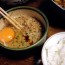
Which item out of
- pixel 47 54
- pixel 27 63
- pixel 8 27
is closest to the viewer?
pixel 47 54

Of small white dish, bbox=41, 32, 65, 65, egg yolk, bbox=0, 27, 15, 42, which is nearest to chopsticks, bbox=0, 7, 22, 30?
egg yolk, bbox=0, 27, 15, 42

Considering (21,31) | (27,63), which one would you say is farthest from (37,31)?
(27,63)

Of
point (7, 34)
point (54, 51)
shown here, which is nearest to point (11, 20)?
point (7, 34)

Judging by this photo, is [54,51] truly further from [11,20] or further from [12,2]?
[12,2]

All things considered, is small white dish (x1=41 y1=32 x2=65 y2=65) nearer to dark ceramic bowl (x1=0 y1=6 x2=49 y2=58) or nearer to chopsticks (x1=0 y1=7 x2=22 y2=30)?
dark ceramic bowl (x1=0 y1=6 x2=49 y2=58)

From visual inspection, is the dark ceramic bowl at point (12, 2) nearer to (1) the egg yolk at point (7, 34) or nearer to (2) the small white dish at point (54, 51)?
(1) the egg yolk at point (7, 34)

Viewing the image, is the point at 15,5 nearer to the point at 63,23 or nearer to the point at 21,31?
the point at 21,31
